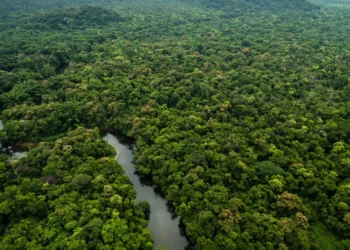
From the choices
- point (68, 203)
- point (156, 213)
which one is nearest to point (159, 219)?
point (156, 213)

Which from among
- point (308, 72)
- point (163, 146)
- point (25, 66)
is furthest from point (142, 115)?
point (308, 72)

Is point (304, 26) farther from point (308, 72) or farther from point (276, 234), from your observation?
point (276, 234)

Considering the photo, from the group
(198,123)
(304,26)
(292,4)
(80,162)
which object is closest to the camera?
(80,162)

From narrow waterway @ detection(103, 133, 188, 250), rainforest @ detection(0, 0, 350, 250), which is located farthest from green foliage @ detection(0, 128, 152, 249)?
narrow waterway @ detection(103, 133, 188, 250)

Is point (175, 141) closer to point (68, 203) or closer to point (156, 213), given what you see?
point (156, 213)

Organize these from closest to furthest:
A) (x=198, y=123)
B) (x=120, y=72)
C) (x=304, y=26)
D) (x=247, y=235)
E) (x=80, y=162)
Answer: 1. (x=247, y=235)
2. (x=80, y=162)
3. (x=198, y=123)
4. (x=120, y=72)
5. (x=304, y=26)

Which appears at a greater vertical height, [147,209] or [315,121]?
[315,121]

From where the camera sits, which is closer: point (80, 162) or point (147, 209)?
point (147, 209)

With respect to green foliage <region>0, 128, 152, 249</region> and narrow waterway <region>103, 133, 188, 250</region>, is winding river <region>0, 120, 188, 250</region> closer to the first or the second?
narrow waterway <region>103, 133, 188, 250</region>
